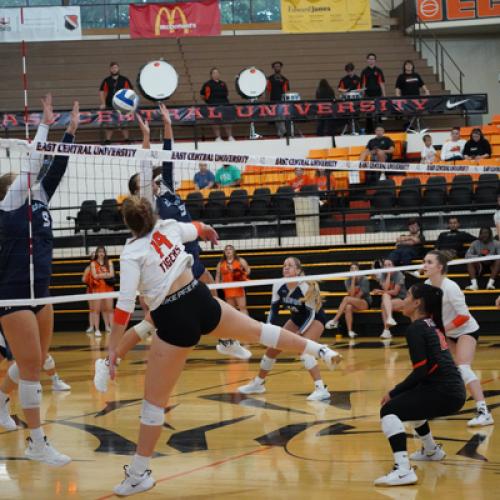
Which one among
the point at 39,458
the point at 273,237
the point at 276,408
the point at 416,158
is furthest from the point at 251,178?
the point at 39,458

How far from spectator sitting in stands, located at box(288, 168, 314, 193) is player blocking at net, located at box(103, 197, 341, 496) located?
11658 mm

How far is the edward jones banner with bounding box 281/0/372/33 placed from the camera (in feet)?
76.8

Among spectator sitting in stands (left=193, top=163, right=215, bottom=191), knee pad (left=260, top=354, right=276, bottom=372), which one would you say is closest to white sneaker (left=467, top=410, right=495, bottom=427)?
knee pad (left=260, top=354, right=276, bottom=372)

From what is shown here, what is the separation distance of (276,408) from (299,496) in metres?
2.84

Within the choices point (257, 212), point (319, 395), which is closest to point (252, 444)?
point (319, 395)

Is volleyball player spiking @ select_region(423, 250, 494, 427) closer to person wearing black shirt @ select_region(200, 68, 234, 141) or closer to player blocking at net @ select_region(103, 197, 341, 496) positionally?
player blocking at net @ select_region(103, 197, 341, 496)

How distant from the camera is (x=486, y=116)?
23.4 metres

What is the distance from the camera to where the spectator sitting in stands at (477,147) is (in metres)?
17.2

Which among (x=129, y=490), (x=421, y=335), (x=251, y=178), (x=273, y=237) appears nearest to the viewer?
(x=129, y=490)

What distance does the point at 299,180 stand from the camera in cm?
1697

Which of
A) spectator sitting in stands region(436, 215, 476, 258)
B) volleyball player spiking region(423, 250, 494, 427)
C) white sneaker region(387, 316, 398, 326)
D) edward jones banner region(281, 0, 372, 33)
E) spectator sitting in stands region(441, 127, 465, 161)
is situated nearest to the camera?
volleyball player spiking region(423, 250, 494, 427)

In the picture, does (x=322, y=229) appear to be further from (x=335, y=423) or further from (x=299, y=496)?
(x=299, y=496)

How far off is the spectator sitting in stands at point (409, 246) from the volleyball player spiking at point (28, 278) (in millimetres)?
8663

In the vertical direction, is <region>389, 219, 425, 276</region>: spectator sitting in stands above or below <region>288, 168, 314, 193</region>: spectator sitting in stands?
below
